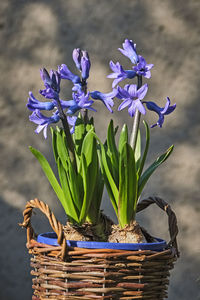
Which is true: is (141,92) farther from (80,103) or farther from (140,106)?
(80,103)

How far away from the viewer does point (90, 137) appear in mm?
1147

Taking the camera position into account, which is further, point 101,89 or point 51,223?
point 101,89

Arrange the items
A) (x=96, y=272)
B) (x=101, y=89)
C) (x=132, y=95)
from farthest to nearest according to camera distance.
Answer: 1. (x=101, y=89)
2. (x=132, y=95)
3. (x=96, y=272)

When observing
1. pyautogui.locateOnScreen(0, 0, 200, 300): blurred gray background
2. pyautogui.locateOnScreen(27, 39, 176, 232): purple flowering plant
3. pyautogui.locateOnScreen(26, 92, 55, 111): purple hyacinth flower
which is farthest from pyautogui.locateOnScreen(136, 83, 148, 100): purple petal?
pyautogui.locateOnScreen(0, 0, 200, 300): blurred gray background

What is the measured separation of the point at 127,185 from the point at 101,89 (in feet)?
3.50

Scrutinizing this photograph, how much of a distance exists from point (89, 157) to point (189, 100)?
1079 mm

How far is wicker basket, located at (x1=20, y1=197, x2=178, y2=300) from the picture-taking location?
1.05 meters

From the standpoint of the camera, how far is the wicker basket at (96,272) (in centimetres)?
105

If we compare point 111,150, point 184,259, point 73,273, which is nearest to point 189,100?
point 184,259

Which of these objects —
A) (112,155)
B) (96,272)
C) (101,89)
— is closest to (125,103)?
(112,155)

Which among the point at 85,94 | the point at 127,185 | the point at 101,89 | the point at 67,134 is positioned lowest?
the point at 127,185

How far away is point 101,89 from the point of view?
7.07ft

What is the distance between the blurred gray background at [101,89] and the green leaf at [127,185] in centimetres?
93

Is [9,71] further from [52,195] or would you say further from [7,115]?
[52,195]
